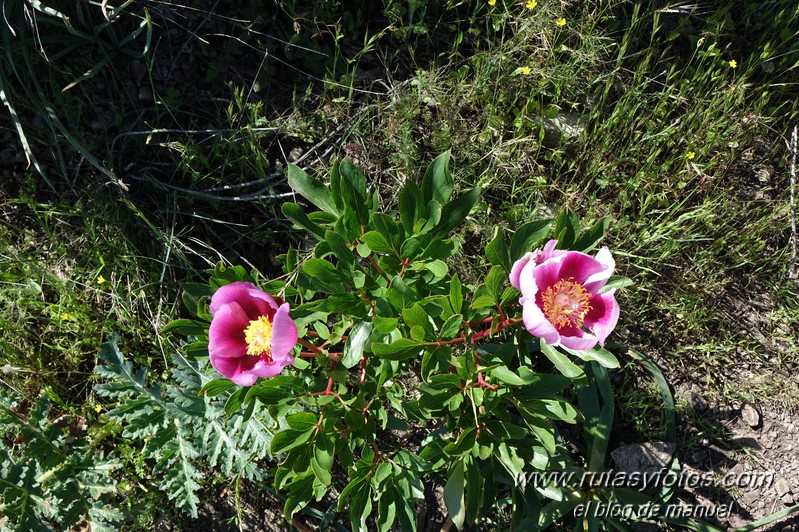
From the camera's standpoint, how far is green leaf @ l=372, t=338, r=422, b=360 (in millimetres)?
1726

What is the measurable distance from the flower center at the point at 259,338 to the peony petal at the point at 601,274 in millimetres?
895

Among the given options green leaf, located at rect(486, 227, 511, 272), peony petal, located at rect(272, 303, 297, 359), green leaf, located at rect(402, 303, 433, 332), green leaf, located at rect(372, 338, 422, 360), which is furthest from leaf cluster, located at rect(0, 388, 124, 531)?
green leaf, located at rect(486, 227, 511, 272)

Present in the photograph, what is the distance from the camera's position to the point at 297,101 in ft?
9.21

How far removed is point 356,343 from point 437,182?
1.70ft

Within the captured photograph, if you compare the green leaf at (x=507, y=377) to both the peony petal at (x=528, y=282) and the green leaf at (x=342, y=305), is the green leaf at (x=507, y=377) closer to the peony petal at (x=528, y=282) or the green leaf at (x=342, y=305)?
Answer: the peony petal at (x=528, y=282)

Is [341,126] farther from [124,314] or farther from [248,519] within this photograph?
[248,519]

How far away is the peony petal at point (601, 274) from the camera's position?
1.75m

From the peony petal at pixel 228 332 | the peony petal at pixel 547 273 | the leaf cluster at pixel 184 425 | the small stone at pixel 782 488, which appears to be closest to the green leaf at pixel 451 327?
the peony petal at pixel 547 273

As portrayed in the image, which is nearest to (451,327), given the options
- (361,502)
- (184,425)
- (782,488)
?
(361,502)

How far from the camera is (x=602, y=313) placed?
183 cm

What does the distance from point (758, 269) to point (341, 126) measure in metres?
1.90

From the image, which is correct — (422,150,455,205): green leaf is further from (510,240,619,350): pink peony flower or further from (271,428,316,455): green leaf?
(271,428,316,455): green leaf

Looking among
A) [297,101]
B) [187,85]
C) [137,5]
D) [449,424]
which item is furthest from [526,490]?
[137,5]

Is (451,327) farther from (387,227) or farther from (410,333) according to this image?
(387,227)
